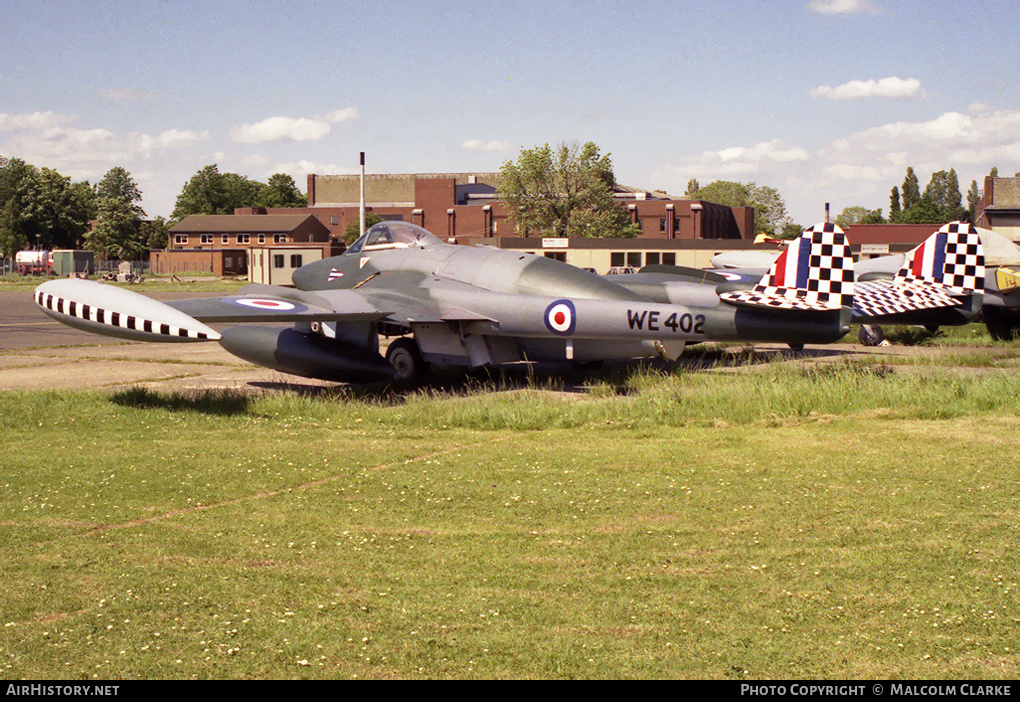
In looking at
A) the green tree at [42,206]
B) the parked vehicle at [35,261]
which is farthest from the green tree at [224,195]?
the parked vehicle at [35,261]

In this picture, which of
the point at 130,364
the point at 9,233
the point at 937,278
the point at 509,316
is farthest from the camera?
the point at 9,233

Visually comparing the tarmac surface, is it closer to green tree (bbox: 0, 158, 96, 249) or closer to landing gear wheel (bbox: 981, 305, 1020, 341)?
landing gear wheel (bbox: 981, 305, 1020, 341)

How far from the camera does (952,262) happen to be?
2083 cm

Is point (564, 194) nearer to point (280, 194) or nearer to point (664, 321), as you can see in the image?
point (664, 321)

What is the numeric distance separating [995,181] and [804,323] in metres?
67.7

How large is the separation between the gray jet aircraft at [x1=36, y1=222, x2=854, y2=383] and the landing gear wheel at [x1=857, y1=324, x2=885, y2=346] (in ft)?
26.0

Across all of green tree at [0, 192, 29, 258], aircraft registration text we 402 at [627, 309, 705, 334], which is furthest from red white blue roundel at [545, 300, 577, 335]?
green tree at [0, 192, 29, 258]

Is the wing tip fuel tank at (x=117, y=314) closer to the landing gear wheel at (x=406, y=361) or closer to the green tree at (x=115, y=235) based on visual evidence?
the landing gear wheel at (x=406, y=361)

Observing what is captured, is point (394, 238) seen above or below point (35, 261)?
below

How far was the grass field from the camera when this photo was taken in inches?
189

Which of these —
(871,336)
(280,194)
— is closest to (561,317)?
(871,336)

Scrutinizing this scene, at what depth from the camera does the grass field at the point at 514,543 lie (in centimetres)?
480

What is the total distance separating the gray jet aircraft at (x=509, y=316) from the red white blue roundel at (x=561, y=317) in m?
0.01

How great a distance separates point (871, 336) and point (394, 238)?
1171 cm
